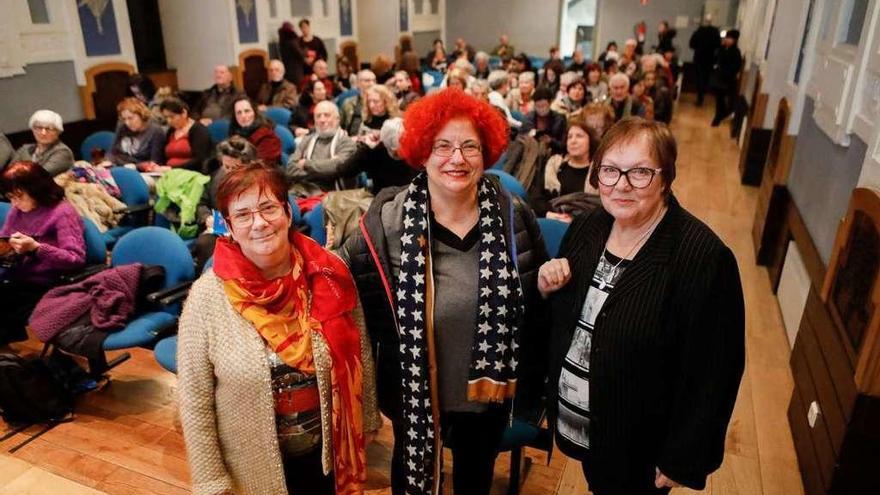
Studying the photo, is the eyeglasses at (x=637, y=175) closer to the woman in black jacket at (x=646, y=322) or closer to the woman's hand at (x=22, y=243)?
the woman in black jacket at (x=646, y=322)

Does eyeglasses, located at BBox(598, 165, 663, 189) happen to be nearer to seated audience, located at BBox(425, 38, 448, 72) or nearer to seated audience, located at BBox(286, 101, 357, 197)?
seated audience, located at BBox(286, 101, 357, 197)

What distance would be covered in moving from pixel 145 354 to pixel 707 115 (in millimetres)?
11112

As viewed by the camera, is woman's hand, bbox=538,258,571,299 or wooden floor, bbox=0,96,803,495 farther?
wooden floor, bbox=0,96,803,495

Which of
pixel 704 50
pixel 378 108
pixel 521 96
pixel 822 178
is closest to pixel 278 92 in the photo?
pixel 521 96

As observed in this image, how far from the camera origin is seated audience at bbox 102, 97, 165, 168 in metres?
4.79

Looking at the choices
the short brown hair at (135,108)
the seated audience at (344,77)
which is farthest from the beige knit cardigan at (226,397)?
the seated audience at (344,77)

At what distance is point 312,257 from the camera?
1.59m

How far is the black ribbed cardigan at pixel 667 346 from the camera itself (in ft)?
4.24

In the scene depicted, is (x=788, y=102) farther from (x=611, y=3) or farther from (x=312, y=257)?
(x=611, y=3)

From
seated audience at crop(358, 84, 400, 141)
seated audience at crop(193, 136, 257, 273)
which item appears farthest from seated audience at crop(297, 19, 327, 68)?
seated audience at crop(193, 136, 257, 273)


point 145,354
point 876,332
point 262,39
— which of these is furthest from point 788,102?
point 262,39

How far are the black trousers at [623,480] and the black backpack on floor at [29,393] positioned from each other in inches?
104

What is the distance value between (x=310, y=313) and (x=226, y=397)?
0.98 ft

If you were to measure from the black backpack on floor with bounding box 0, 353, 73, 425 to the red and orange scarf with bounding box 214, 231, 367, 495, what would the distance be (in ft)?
6.53
